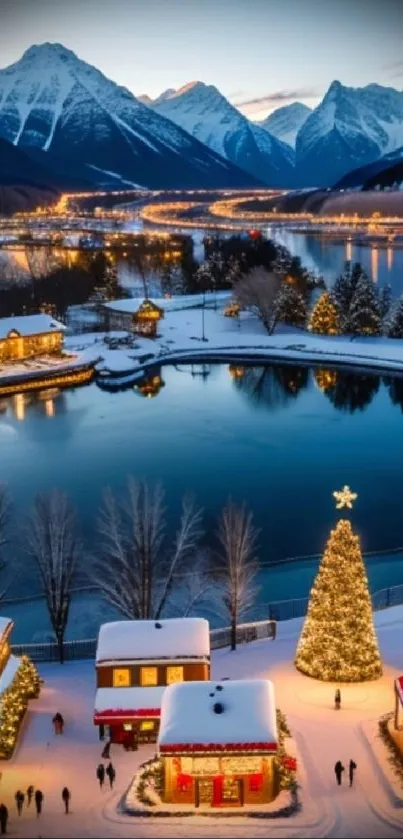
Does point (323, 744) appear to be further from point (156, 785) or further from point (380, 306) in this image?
point (380, 306)

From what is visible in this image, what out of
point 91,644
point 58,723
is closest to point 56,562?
point 91,644

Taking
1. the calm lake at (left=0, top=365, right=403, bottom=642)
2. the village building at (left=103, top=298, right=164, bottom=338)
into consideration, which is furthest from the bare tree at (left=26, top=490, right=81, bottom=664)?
the village building at (left=103, top=298, right=164, bottom=338)

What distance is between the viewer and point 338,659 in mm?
13734

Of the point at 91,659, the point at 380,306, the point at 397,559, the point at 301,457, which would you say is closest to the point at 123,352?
the point at 380,306

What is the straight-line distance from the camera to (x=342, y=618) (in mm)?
13453

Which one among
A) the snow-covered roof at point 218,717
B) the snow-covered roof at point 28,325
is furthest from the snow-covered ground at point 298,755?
the snow-covered roof at point 28,325

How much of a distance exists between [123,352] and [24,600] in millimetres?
27784

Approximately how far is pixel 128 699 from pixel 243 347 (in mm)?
35044

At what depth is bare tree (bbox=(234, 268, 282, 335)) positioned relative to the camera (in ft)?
165

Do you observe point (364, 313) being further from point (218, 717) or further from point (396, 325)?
point (218, 717)

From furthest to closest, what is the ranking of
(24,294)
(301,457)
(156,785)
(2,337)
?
(24,294), (2,337), (301,457), (156,785)

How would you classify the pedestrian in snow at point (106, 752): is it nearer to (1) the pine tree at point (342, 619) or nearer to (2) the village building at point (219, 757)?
(2) the village building at point (219, 757)

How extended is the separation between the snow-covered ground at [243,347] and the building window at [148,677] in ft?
99.6

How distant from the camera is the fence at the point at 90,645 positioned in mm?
16156
